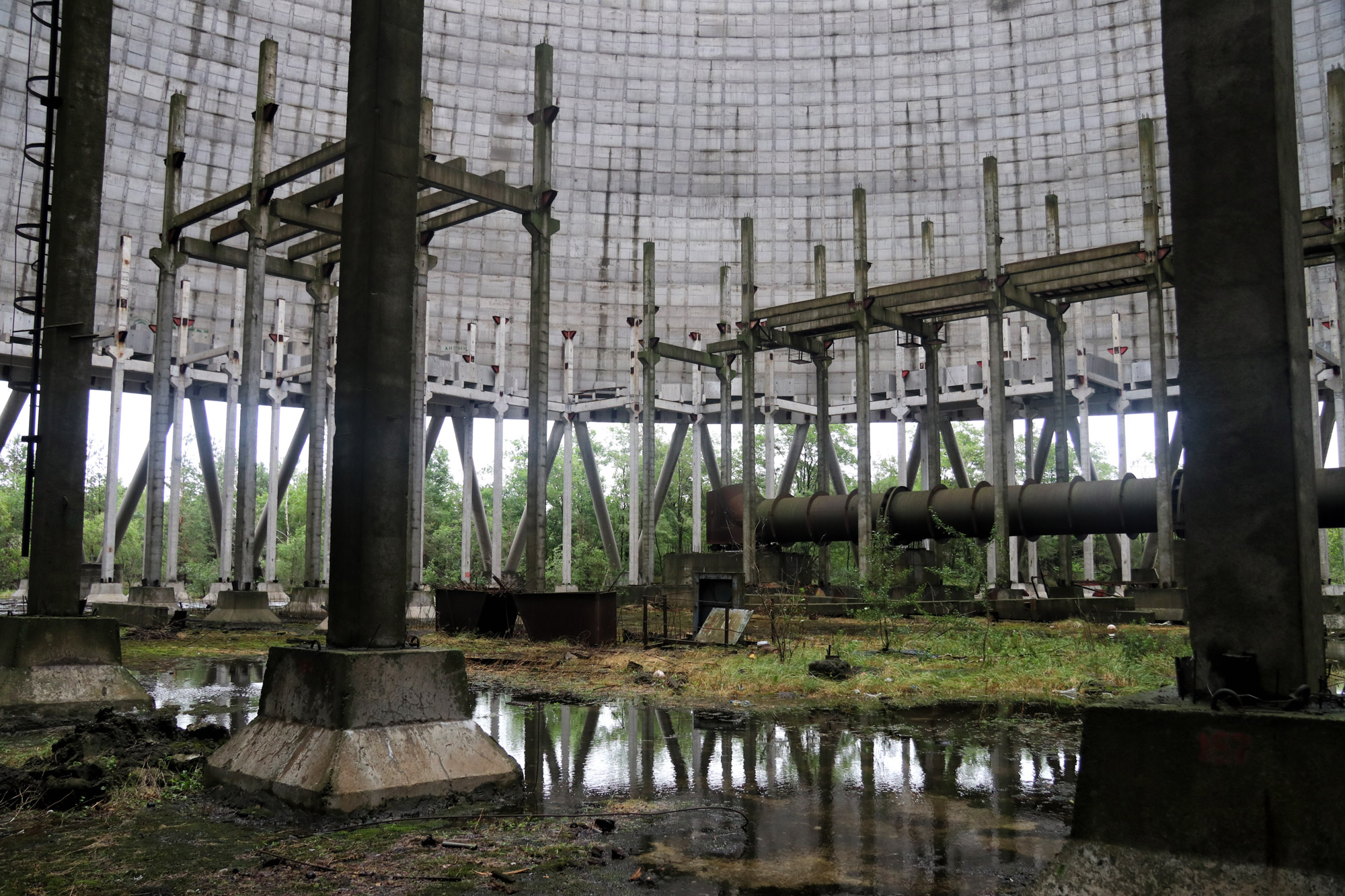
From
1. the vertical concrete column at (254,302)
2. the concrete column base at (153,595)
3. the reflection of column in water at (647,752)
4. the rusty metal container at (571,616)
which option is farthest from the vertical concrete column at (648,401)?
the reflection of column in water at (647,752)

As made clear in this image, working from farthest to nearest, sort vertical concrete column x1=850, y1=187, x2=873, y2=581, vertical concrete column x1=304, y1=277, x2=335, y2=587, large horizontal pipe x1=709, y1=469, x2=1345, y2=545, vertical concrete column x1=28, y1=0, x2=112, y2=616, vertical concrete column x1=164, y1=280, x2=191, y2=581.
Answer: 1. vertical concrete column x1=164, y1=280, x2=191, y2=581
2. vertical concrete column x1=850, y1=187, x2=873, y2=581
3. large horizontal pipe x1=709, y1=469, x2=1345, y2=545
4. vertical concrete column x1=304, y1=277, x2=335, y2=587
5. vertical concrete column x1=28, y1=0, x2=112, y2=616

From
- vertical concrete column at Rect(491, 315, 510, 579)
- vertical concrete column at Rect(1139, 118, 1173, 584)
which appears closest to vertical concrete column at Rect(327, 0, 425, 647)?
vertical concrete column at Rect(1139, 118, 1173, 584)

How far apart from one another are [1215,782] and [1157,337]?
69.7ft

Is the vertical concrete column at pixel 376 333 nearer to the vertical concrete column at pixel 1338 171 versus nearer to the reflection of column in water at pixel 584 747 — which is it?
the reflection of column in water at pixel 584 747

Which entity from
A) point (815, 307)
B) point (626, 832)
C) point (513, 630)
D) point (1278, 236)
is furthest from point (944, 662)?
point (815, 307)

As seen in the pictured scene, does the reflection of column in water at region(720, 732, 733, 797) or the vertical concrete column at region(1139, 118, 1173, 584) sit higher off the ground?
the vertical concrete column at region(1139, 118, 1173, 584)

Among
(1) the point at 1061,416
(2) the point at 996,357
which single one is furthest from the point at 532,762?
(1) the point at 1061,416

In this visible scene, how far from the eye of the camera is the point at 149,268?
1406 inches

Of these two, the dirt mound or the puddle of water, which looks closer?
the puddle of water

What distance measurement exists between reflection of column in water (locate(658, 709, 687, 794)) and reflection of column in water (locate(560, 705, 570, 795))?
2.23ft

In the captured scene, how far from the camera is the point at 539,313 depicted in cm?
1675

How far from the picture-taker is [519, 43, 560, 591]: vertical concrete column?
16.2 meters

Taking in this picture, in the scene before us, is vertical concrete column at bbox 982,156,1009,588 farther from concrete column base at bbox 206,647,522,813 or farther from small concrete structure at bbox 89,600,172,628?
concrete column base at bbox 206,647,522,813

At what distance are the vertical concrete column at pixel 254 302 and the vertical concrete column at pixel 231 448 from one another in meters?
4.60
